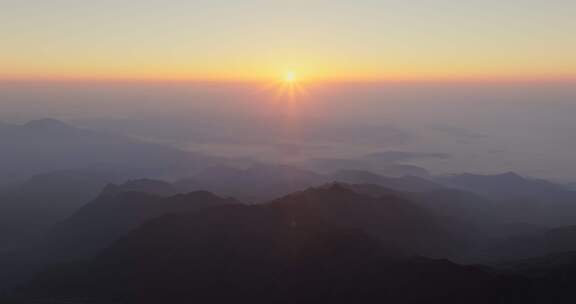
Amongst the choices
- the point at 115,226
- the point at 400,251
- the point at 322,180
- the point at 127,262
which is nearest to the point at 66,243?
the point at 115,226

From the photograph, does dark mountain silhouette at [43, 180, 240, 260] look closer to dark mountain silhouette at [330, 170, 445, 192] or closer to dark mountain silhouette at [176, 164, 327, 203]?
dark mountain silhouette at [176, 164, 327, 203]

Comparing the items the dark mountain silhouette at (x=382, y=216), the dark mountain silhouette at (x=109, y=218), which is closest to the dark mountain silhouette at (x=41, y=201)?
the dark mountain silhouette at (x=109, y=218)

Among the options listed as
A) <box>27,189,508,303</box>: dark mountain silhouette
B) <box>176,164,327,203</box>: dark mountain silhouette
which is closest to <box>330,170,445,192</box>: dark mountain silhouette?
<box>176,164,327,203</box>: dark mountain silhouette

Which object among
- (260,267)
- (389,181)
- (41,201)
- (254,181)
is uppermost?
(260,267)

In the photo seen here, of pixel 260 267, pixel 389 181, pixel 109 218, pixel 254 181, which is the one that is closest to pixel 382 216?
pixel 260 267

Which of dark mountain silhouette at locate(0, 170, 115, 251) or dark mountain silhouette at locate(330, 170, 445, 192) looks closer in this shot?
dark mountain silhouette at locate(0, 170, 115, 251)

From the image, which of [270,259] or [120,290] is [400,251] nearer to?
[270,259]

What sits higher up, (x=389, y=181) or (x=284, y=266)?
(x=284, y=266)

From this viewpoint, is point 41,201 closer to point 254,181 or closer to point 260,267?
point 254,181
